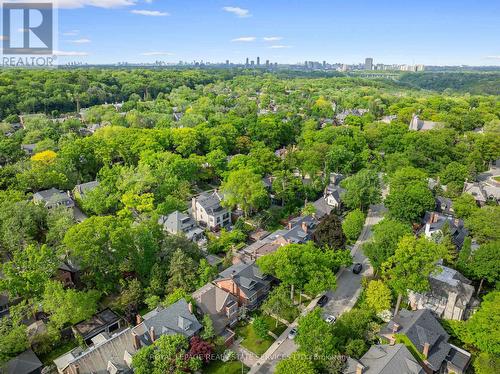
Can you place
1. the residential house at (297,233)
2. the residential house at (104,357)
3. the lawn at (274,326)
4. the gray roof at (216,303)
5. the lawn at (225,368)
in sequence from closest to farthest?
the residential house at (104,357) → the lawn at (225,368) → the gray roof at (216,303) → the lawn at (274,326) → the residential house at (297,233)

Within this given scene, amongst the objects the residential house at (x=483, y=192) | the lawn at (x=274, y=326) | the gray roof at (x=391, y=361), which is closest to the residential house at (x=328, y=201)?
the lawn at (x=274, y=326)

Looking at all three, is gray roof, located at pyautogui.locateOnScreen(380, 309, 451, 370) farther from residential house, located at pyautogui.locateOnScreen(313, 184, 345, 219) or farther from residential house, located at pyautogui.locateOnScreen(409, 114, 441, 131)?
residential house, located at pyautogui.locateOnScreen(409, 114, 441, 131)

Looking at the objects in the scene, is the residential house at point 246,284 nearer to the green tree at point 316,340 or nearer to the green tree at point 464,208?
the green tree at point 316,340

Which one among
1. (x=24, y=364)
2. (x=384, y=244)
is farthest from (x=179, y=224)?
(x=384, y=244)

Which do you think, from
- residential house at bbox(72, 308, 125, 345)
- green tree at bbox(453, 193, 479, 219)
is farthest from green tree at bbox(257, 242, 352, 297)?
green tree at bbox(453, 193, 479, 219)

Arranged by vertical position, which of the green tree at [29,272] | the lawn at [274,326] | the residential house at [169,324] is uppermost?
the green tree at [29,272]

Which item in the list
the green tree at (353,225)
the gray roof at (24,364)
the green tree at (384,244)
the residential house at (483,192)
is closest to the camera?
the gray roof at (24,364)

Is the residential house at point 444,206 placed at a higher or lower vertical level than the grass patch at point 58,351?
higher
